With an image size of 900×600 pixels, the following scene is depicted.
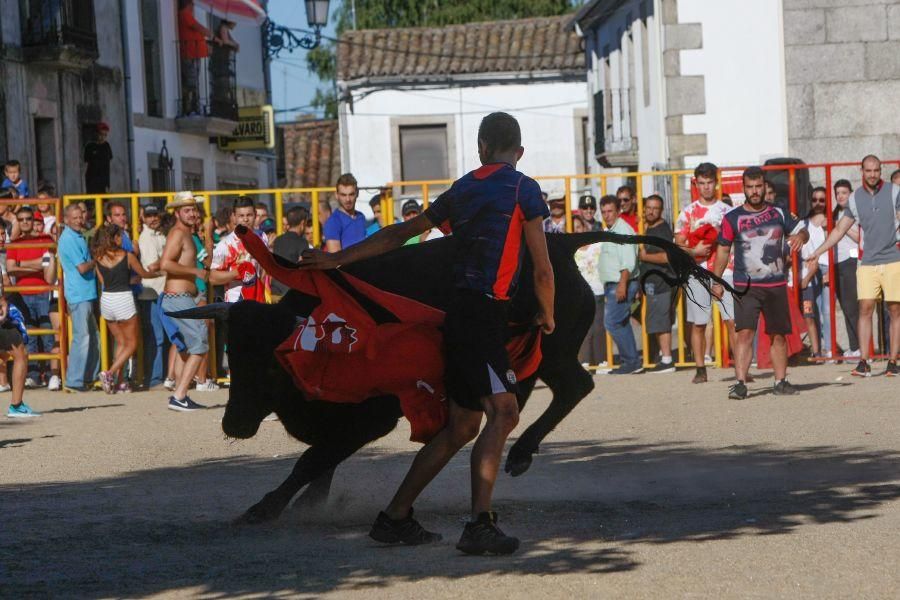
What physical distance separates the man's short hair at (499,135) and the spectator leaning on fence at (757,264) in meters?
6.05

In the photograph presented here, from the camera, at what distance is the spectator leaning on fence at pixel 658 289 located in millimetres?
14516

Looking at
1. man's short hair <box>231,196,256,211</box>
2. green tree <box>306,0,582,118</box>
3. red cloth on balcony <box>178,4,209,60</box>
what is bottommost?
man's short hair <box>231,196,256,211</box>

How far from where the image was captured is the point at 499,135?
628 centimetres

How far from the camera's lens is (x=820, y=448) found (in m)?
9.20

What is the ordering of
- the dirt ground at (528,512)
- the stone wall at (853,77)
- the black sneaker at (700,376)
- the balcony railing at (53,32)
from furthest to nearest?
the balcony railing at (53,32) → the stone wall at (853,77) → the black sneaker at (700,376) → the dirt ground at (528,512)

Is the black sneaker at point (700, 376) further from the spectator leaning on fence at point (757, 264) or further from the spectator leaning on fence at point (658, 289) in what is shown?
the spectator leaning on fence at point (757, 264)

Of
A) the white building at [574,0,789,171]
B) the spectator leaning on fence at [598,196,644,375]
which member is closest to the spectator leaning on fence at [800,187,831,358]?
the spectator leaning on fence at [598,196,644,375]

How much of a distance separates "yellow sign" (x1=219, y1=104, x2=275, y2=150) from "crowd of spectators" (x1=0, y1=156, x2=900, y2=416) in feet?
59.9

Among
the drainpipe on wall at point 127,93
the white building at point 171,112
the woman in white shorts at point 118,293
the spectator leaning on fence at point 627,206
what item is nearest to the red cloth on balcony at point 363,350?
the woman in white shorts at point 118,293

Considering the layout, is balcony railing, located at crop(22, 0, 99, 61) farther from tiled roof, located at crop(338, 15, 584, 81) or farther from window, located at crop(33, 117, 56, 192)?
tiled roof, located at crop(338, 15, 584, 81)

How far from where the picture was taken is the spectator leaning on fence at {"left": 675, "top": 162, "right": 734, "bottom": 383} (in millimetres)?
13172

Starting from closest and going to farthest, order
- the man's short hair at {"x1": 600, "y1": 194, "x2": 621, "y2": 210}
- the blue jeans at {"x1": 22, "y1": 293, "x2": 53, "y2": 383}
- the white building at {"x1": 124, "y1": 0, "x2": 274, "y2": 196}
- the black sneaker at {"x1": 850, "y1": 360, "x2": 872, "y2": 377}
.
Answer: the black sneaker at {"x1": 850, "y1": 360, "x2": 872, "y2": 377}
the man's short hair at {"x1": 600, "y1": 194, "x2": 621, "y2": 210}
the blue jeans at {"x1": 22, "y1": 293, "x2": 53, "y2": 383}
the white building at {"x1": 124, "y1": 0, "x2": 274, "y2": 196}

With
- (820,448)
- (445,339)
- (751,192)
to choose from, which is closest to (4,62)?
(751,192)

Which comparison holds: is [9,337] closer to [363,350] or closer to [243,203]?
[243,203]
